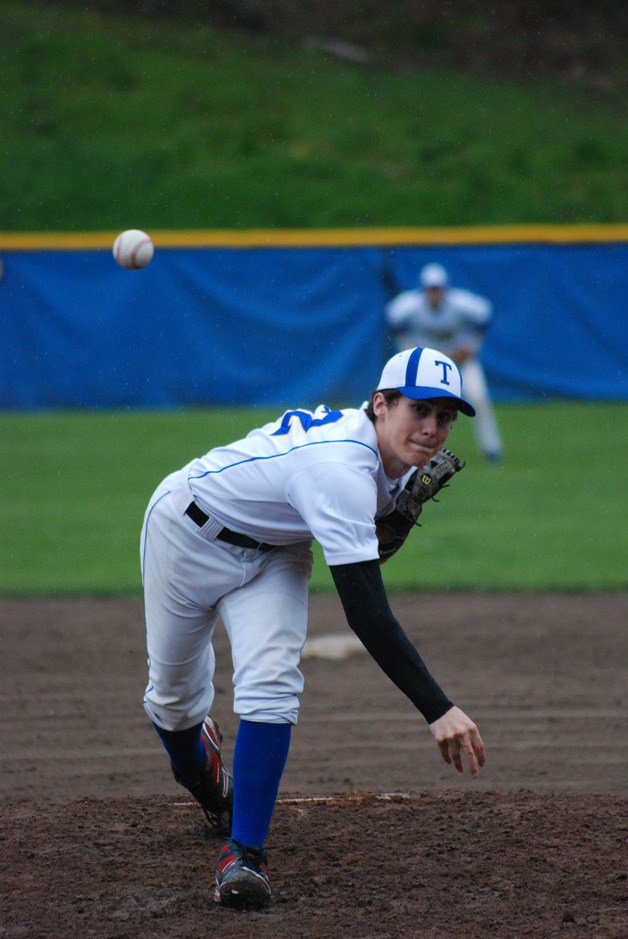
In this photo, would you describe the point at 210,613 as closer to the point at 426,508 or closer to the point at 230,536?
the point at 230,536

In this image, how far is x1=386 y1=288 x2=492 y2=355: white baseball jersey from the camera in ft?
43.8

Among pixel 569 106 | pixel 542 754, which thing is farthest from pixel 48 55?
pixel 542 754

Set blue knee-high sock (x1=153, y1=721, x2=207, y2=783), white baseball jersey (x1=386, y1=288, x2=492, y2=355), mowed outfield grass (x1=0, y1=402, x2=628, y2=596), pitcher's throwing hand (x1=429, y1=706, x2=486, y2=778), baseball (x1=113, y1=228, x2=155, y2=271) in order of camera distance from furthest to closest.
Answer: white baseball jersey (x1=386, y1=288, x2=492, y2=355), mowed outfield grass (x1=0, y1=402, x2=628, y2=596), baseball (x1=113, y1=228, x2=155, y2=271), blue knee-high sock (x1=153, y1=721, x2=207, y2=783), pitcher's throwing hand (x1=429, y1=706, x2=486, y2=778)

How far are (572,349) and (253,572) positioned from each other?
14129mm

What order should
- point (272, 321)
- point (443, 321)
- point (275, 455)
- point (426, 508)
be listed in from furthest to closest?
point (272, 321), point (443, 321), point (426, 508), point (275, 455)

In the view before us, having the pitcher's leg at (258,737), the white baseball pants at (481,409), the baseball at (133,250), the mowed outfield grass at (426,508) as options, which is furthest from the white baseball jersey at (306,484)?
the white baseball pants at (481,409)

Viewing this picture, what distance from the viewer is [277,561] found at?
3906 mm

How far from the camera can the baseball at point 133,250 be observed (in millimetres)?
6180

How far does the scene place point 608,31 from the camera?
28984 millimetres

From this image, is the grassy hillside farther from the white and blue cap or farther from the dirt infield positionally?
the white and blue cap

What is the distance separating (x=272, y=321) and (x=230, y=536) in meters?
13.7

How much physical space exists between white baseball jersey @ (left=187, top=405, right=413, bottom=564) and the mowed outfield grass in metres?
4.64

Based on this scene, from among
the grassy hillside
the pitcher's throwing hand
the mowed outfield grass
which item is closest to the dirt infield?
the pitcher's throwing hand

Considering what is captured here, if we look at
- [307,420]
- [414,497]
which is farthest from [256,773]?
[307,420]
